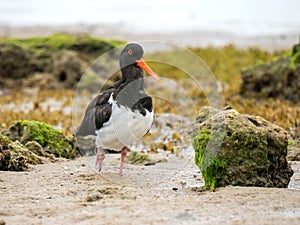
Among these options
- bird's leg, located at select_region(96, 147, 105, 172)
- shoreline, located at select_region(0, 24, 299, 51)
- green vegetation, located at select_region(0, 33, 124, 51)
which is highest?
shoreline, located at select_region(0, 24, 299, 51)

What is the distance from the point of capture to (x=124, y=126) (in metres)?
7.48

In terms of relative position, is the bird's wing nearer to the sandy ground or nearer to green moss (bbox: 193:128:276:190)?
the sandy ground

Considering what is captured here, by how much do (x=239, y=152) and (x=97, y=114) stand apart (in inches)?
81.8

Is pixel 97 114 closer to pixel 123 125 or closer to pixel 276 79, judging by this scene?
pixel 123 125

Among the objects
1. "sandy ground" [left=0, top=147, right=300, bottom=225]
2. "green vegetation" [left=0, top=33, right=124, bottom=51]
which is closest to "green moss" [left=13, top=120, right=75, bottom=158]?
"sandy ground" [left=0, top=147, right=300, bottom=225]

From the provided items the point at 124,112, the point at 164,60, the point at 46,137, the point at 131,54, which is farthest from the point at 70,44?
the point at 124,112

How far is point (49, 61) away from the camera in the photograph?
17484mm

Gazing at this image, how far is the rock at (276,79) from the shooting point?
46.1 feet

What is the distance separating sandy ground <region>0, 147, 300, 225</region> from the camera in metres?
5.38

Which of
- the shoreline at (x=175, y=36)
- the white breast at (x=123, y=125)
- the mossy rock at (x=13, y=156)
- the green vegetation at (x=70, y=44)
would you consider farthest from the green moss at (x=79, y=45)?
the white breast at (x=123, y=125)

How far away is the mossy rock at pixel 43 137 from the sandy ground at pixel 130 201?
47.2 inches

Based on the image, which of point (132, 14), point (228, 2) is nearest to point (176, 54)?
point (132, 14)

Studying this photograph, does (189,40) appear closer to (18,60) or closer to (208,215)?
(18,60)

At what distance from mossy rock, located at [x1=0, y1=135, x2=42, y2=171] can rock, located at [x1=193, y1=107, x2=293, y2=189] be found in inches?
88.2
